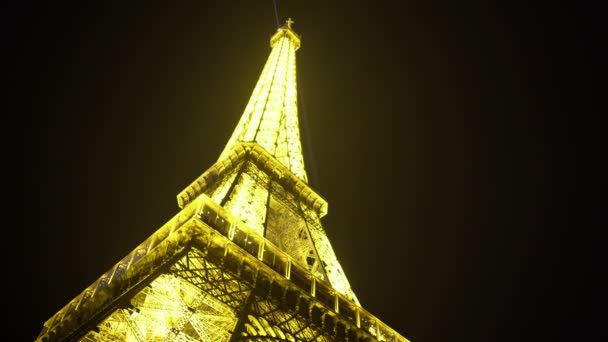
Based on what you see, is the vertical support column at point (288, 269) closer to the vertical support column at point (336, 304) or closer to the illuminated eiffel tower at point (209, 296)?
the illuminated eiffel tower at point (209, 296)

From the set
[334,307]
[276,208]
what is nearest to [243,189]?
[276,208]

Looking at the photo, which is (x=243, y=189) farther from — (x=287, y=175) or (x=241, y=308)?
(x=241, y=308)

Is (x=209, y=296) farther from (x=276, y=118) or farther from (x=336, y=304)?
(x=276, y=118)

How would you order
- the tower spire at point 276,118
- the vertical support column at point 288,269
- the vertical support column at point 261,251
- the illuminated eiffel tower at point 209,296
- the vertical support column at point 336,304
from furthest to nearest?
the tower spire at point 276,118, the vertical support column at point 336,304, the vertical support column at point 288,269, the vertical support column at point 261,251, the illuminated eiffel tower at point 209,296

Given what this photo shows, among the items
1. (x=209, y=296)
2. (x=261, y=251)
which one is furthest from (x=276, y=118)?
(x=209, y=296)

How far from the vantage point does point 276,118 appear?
99.0ft

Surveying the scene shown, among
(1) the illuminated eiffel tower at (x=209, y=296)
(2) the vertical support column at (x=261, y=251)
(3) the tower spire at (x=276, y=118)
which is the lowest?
(1) the illuminated eiffel tower at (x=209, y=296)

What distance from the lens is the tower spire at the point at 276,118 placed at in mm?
27500

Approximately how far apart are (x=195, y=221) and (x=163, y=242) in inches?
40.6

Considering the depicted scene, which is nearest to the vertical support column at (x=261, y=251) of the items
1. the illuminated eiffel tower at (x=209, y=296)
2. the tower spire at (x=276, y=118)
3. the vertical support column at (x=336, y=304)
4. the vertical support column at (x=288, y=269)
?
the illuminated eiffel tower at (x=209, y=296)

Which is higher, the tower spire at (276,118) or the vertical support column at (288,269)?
the tower spire at (276,118)

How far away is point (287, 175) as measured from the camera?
24641 millimetres

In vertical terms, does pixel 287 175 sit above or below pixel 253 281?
above

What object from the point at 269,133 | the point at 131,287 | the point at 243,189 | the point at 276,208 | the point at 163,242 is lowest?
the point at 131,287
